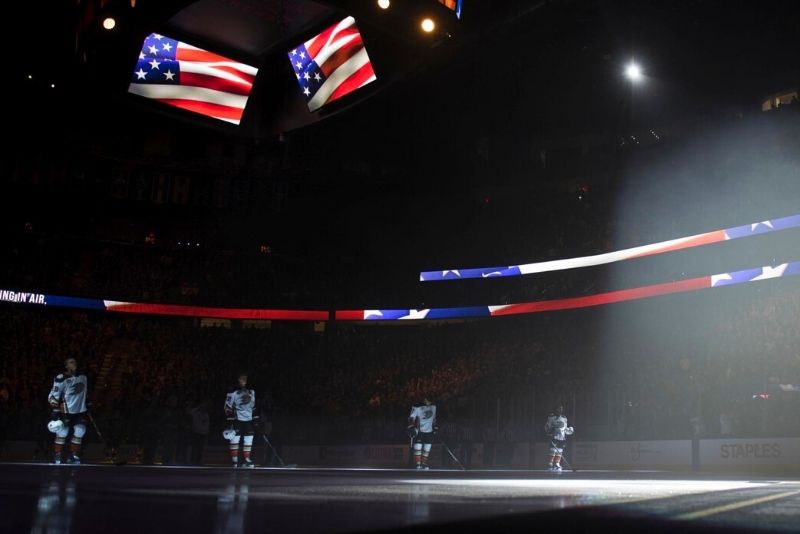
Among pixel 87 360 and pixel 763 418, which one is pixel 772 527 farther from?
pixel 87 360

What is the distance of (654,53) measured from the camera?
82.8ft

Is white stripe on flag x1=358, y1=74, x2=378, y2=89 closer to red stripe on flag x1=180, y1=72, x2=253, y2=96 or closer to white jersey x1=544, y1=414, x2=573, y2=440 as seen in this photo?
red stripe on flag x1=180, y1=72, x2=253, y2=96

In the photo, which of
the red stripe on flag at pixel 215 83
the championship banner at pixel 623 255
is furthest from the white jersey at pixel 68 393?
the championship banner at pixel 623 255

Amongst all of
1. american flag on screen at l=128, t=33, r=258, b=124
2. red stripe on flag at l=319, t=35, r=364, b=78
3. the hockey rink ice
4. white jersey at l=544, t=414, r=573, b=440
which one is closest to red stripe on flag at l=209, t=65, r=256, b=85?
american flag on screen at l=128, t=33, r=258, b=124

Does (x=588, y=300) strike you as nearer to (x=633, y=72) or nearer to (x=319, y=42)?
(x=633, y=72)

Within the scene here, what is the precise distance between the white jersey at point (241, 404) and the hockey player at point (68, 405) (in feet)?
10.5

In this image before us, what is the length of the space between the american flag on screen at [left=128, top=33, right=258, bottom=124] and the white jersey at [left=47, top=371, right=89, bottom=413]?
20.7ft

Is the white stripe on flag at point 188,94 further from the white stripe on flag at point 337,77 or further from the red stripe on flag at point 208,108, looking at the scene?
the white stripe on flag at point 337,77

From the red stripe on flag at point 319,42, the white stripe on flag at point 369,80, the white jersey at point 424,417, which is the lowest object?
the white jersey at point 424,417

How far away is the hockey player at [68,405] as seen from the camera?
51.5 ft

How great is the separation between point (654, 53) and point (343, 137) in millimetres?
14857

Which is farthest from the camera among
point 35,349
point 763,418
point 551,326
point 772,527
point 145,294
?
point 145,294

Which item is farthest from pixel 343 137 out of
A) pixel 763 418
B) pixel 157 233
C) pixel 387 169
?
pixel 763 418

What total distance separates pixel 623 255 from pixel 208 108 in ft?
62.9
